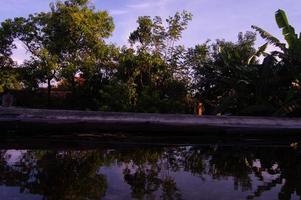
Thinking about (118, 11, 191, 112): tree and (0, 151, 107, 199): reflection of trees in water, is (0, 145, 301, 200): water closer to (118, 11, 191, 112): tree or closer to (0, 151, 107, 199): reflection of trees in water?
(0, 151, 107, 199): reflection of trees in water

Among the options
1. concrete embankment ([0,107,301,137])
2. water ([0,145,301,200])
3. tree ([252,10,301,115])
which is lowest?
water ([0,145,301,200])

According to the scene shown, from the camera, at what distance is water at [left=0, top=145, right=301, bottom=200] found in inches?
146

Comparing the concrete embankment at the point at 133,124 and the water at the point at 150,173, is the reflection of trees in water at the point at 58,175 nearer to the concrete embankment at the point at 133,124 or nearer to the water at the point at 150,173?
the water at the point at 150,173

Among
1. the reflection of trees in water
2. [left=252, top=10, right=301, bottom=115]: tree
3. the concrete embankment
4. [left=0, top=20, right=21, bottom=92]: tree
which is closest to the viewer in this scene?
the reflection of trees in water

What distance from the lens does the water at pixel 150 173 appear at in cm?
371

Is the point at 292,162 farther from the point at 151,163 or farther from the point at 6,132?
the point at 6,132

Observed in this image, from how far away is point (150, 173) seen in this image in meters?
4.67

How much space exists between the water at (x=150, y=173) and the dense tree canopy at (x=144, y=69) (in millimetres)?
4814

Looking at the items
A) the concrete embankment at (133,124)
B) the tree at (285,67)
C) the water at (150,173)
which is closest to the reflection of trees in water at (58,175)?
the water at (150,173)

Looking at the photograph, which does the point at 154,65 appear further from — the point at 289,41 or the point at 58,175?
the point at 58,175

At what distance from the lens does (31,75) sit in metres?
19.2

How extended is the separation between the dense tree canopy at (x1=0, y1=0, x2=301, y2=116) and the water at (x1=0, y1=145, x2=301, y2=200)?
15.8ft

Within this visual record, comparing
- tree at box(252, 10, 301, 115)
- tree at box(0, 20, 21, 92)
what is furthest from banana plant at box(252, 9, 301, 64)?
tree at box(0, 20, 21, 92)

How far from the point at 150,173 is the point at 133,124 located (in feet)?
7.02
